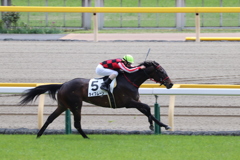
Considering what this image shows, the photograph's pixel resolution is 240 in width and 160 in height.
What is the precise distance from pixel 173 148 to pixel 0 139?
2266 mm

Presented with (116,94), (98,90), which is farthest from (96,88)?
(116,94)

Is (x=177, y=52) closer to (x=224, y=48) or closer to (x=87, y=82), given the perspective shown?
(x=224, y=48)

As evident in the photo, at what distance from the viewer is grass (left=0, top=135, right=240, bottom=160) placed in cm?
557

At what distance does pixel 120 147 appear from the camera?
608 cm

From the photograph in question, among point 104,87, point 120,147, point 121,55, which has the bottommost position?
point 120,147

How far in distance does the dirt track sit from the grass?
136 cm

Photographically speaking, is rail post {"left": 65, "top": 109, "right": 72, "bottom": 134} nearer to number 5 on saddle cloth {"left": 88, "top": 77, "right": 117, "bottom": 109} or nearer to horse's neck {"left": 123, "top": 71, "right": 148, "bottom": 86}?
number 5 on saddle cloth {"left": 88, "top": 77, "right": 117, "bottom": 109}

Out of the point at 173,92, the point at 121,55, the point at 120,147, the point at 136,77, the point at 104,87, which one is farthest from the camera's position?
the point at 121,55

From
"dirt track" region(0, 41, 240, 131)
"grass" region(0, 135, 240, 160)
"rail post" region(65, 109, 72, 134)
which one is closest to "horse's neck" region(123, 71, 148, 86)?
"grass" region(0, 135, 240, 160)

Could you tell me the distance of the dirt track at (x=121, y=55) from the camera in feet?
27.2

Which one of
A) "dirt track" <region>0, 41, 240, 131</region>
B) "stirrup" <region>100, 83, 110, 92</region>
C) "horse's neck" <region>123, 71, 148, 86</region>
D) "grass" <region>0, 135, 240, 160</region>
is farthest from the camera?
"dirt track" <region>0, 41, 240, 131</region>

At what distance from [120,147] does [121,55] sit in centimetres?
438

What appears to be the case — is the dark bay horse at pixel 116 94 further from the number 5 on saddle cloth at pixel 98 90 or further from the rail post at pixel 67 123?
→ the rail post at pixel 67 123

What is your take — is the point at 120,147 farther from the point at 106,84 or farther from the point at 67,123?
the point at 67,123
